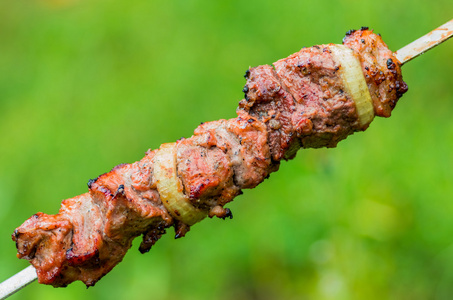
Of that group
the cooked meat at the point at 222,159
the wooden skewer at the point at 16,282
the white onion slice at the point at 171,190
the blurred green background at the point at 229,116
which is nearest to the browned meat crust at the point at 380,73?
the cooked meat at the point at 222,159

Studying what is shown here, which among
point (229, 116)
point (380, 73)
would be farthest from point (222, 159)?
point (229, 116)

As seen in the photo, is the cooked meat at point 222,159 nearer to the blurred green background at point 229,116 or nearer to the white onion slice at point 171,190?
the white onion slice at point 171,190

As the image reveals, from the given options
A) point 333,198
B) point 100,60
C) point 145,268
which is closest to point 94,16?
point 100,60

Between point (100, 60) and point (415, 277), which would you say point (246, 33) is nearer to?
point (100, 60)

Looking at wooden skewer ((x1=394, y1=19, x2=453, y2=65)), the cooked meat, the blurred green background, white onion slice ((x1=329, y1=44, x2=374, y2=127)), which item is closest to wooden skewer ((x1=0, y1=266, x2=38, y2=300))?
the cooked meat

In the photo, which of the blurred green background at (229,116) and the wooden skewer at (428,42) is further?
the blurred green background at (229,116)

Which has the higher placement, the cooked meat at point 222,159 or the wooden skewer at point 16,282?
the cooked meat at point 222,159

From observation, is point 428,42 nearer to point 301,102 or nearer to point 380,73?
point 380,73
